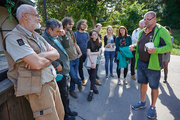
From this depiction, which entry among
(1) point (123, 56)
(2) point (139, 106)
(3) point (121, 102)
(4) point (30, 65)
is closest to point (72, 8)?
(1) point (123, 56)

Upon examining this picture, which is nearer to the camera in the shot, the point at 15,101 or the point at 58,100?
the point at 15,101

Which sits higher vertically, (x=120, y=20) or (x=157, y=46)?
(x=120, y=20)

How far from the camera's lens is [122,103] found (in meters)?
3.01

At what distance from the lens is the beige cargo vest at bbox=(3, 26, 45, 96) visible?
4.35ft

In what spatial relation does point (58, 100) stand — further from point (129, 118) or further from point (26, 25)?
point (129, 118)

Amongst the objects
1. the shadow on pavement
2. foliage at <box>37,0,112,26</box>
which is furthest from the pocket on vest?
foliage at <box>37,0,112,26</box>

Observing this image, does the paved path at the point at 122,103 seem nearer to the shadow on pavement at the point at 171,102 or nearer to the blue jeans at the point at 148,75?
the shadow on pavement at the point at 171,102

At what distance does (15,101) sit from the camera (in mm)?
1578

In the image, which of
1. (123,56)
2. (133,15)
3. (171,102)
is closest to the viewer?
(171,102)

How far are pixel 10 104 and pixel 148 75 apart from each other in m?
2.46

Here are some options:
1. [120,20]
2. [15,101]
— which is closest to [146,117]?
[15,101]

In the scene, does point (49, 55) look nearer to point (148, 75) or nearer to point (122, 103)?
point (148, 75)

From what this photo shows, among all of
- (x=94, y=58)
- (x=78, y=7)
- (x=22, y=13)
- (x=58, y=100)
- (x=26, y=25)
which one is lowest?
(x=58, y=100)

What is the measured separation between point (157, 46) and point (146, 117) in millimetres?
1512
